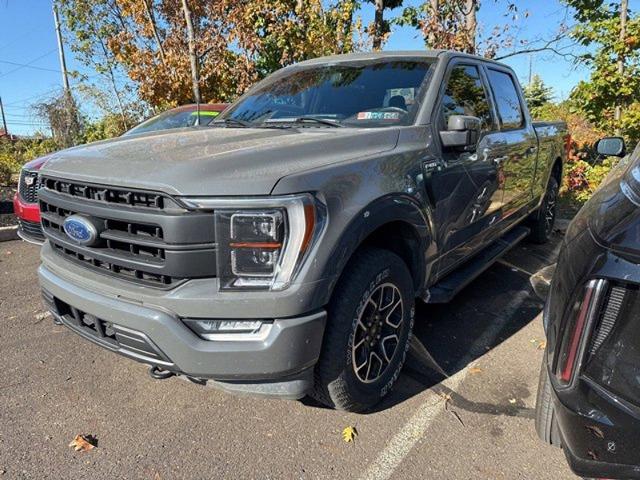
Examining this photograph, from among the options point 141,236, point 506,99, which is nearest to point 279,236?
point 141,236

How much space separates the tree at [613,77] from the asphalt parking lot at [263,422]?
622cm

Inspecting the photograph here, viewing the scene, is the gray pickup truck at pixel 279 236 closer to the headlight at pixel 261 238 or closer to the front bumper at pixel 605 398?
the headlight at pixel 261 238

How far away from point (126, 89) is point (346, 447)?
1496 cm

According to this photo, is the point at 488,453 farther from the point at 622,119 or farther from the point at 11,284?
the point at 622,119

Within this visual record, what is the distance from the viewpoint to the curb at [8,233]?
6.32 metres

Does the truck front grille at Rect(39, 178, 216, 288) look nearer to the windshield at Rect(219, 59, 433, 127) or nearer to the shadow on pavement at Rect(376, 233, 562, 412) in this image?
the windshield at Rect(219, 59, 433, 127)

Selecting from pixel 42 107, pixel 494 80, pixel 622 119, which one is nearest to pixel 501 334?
pixel 494 80

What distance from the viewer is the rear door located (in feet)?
13.6

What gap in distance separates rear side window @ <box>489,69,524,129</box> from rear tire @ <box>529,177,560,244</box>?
143 centimetres

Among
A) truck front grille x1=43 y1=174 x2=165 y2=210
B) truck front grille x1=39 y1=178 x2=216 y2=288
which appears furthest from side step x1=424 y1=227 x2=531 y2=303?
truck front grille x1=43 y1=174 x2=165 y2=210

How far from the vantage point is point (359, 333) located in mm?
2486

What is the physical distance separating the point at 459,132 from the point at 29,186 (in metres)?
4.44

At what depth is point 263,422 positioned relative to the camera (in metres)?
2.63

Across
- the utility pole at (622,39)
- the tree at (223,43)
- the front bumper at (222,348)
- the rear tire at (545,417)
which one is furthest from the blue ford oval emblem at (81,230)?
the utility pole at (622,39)
